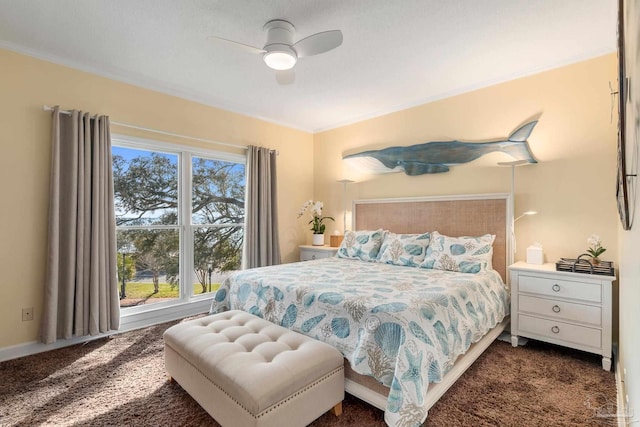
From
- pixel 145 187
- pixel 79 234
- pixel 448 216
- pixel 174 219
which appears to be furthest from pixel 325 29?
pixel 79 234

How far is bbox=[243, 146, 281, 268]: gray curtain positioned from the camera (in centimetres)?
409

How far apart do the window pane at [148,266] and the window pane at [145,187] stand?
6.4 inches

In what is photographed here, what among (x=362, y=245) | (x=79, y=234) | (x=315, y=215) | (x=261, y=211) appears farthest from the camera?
(x=315, y=215)

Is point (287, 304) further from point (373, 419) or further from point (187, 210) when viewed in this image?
point (187, 210)

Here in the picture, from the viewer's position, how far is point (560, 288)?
252 cm

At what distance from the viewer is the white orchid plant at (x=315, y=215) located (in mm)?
4672

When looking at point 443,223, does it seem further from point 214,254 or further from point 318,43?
point 214,254

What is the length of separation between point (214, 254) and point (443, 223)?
9.28ft

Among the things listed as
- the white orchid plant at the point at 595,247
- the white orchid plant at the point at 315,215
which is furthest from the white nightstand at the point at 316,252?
the white orchid plant at the point at 595,247

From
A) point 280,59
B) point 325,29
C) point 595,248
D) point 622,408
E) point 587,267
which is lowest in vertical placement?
point 622,408

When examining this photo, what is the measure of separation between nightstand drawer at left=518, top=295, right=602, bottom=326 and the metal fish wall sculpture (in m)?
1.29

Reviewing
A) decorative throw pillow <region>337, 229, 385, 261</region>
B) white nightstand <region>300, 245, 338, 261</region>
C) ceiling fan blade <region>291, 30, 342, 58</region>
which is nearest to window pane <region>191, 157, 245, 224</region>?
white nightstand <region>300, 245, 338, 261</region>

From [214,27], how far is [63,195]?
6.52 ft

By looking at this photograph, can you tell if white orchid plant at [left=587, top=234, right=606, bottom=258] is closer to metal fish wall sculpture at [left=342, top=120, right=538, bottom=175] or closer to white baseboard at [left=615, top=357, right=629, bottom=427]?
metal fish wall sculpture at [left=342, top=120, right=538, bottom=175]
